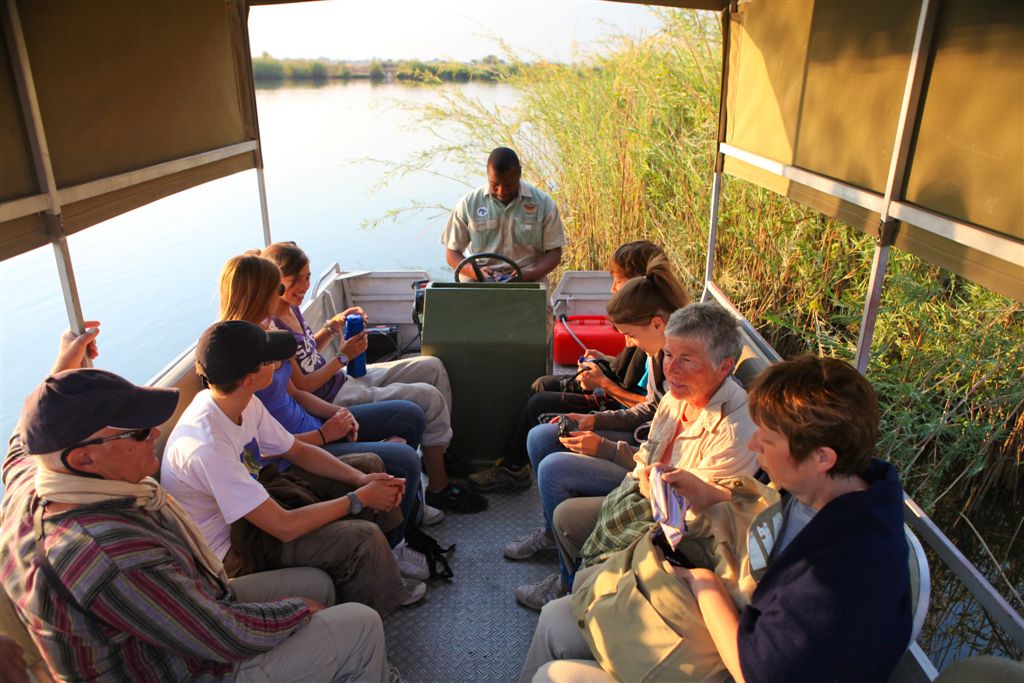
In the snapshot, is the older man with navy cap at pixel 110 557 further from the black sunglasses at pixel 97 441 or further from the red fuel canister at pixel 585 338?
the red fuel canister at pixel 585 338

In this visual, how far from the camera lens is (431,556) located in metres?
2.64

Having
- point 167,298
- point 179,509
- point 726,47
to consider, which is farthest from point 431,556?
point 167,298

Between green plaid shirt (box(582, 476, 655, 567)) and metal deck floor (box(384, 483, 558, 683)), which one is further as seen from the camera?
metal deck floor (box(384, 483, 558, 683))

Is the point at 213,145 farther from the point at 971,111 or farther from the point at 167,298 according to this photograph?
the point at 167,298

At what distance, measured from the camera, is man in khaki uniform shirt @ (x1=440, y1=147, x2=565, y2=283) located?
389cm

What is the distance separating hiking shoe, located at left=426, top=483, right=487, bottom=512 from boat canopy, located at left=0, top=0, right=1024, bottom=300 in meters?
1.63

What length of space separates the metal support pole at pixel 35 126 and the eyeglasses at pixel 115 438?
2.34ft

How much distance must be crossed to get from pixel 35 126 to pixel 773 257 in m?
4.54

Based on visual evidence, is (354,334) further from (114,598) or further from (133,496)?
(114,598)

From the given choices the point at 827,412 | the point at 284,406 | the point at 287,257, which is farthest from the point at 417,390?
the point at 827,412

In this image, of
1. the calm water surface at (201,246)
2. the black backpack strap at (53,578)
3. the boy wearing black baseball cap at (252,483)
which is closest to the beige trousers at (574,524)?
the boy wearing black baseball cap at (252,483)

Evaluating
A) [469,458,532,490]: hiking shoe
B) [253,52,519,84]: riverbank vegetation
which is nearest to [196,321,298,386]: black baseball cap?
[469,458,532,490]: hiking shoe

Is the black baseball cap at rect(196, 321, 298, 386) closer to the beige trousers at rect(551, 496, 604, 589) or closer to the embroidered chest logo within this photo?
the embroidered chest logo

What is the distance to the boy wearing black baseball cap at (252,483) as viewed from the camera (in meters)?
1.83
